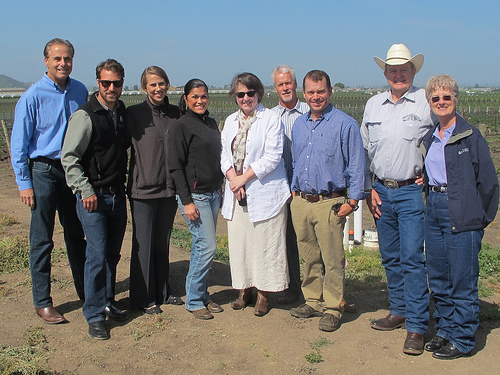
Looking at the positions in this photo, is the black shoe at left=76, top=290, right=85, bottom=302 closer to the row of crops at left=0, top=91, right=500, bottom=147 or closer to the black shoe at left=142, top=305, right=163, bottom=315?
the black shoe at left=142, top=305, right=163, bottom=315

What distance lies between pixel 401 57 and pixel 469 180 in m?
1.14

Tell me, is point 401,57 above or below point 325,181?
above

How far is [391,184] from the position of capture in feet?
13.5

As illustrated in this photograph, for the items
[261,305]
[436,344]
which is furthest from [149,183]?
[436,344]

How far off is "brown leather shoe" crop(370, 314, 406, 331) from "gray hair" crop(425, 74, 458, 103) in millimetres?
1897

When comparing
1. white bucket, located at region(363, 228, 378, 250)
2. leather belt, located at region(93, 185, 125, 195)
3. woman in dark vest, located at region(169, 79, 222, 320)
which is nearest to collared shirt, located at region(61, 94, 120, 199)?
leather belt, located at region(93, 185, 125, 195)

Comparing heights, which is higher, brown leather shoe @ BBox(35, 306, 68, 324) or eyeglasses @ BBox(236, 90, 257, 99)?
eyeglasses @ BBox(236, 90, 257, 99)

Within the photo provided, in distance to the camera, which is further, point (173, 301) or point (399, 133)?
point (173, 301)

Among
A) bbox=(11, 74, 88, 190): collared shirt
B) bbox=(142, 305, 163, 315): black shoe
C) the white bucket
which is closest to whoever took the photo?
bbox=(11, 74, 88, 190): collared shirt

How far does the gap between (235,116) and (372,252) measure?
3983mm

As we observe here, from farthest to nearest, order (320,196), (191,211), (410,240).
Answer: (191,211), (320,196), (410,240)

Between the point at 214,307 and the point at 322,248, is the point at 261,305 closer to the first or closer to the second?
the point at 214,307

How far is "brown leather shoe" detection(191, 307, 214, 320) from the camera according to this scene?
463cm

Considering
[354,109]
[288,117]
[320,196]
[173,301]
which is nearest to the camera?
[320,196]
